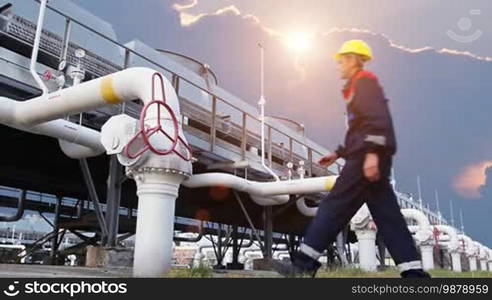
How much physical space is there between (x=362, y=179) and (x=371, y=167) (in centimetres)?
17

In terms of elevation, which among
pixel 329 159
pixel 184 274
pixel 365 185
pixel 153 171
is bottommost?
pixel 184 274

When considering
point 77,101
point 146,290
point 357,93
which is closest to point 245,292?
point 146,290

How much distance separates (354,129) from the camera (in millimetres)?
3033

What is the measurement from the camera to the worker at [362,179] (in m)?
2.94

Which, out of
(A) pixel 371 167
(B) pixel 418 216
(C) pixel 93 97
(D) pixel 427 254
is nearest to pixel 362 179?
(A) pixel 371 167

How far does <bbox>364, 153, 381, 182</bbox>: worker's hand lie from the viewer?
112 inches

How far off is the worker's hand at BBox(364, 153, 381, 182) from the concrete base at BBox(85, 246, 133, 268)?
6533 millimetres

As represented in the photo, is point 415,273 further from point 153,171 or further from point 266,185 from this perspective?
point 266,185

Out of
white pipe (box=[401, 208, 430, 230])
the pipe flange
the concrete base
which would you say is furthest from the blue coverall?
white pipe (box=[401, 208, 430, 230])

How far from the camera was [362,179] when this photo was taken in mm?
2998

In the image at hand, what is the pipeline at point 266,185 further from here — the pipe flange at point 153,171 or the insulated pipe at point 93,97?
the pipe flange at point 153,171

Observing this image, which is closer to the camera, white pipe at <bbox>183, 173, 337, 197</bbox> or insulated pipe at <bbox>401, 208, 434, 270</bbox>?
white pipe at <bbox>183, 173, 337, 197</bbox>

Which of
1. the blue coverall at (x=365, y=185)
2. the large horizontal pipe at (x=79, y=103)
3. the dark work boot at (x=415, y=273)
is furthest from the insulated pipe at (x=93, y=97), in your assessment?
the dark work boot at (x=415, y=273)

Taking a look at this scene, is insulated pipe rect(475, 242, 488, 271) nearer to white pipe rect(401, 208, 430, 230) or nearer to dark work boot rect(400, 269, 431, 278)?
white pipe rect(401, 208, 430, 230)
